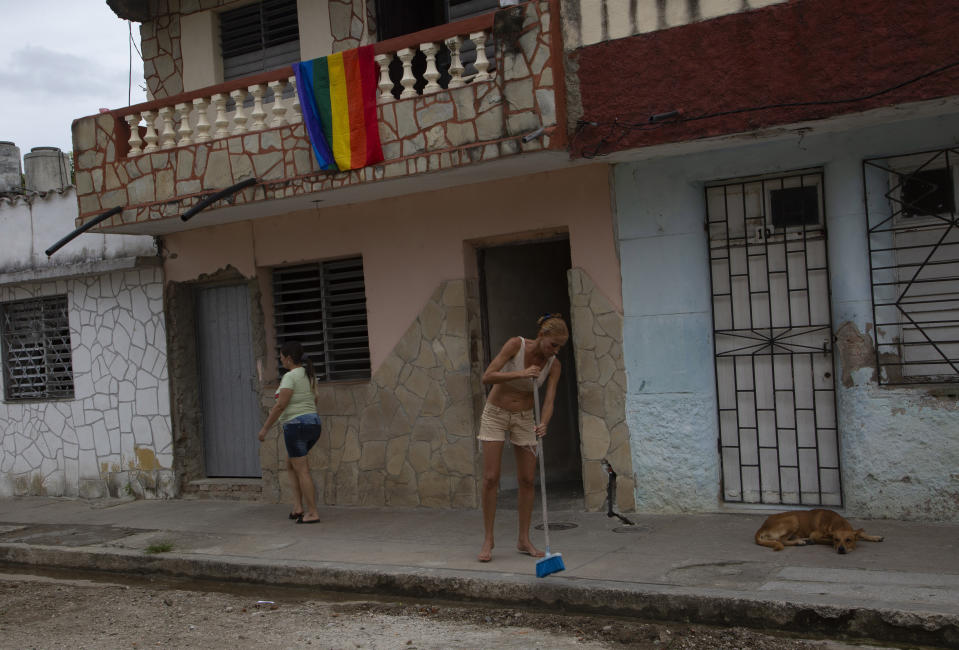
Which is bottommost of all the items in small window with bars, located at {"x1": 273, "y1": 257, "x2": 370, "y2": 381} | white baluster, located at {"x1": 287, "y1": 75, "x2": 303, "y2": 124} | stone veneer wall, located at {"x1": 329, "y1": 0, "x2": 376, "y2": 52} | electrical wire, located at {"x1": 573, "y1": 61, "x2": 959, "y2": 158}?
small window with bars, located at {"x1": 273, "y1": 257, "x2": 370, "y2": 381}

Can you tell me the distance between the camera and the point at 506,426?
22.5ft

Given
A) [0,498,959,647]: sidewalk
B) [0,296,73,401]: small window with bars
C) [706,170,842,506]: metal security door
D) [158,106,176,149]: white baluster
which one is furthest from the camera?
[0,296,73,401]: small window with bars

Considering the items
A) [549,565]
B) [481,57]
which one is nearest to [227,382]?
[481,57]

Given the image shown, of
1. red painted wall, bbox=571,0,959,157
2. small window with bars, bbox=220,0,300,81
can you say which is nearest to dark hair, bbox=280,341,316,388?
red painted wall, bbox=571,0,959,157

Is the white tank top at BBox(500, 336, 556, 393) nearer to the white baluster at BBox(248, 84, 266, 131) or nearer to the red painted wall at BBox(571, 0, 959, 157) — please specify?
the red painted wall at BBox(571, 0, 959, 157)

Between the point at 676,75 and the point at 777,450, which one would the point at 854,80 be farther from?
the point at 777,450

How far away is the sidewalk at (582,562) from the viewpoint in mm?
5383

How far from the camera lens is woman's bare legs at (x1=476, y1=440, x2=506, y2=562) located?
682 cm

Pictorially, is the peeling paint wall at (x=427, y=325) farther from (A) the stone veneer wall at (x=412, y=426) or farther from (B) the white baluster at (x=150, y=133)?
(B) the white baluster at (x=150, y=133)

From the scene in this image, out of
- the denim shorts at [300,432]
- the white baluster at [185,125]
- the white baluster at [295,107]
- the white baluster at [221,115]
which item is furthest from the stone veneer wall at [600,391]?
the white baluster at [185,125]

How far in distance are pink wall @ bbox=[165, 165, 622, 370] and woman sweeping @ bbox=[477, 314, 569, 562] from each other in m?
2.08

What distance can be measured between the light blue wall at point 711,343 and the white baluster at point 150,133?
5.08 meters

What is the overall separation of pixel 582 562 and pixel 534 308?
14.9ft

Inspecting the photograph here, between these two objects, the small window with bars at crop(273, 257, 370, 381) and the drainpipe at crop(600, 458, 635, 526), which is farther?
the small window with bars at crop(273, 257, 370, 381)
